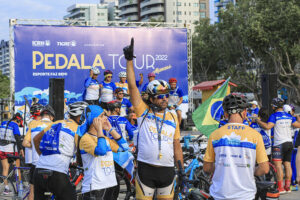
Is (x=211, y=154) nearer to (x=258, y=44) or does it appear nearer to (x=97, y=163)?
(x=97, y=163)

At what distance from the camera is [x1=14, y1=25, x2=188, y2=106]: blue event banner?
22.2m

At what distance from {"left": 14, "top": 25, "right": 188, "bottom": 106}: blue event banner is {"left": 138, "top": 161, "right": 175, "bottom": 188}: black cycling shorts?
16428 mm

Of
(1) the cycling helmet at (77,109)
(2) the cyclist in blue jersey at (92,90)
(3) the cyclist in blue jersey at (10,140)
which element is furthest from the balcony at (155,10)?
(1) the cycling helmet at (77,109)

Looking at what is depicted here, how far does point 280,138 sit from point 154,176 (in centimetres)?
632

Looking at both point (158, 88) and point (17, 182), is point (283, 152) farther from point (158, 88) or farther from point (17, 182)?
point (158, 88)

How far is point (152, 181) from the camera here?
5984 mm

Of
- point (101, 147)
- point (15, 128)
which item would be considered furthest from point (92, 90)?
point (101, 147)

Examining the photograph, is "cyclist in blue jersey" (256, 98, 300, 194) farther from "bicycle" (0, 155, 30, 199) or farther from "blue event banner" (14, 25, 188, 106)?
"blue event banner" (14, 25, 188, 106)

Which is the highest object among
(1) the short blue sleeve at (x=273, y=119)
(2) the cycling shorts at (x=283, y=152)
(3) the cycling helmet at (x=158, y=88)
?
(3) the cycling helmet at (x=158, y=88)

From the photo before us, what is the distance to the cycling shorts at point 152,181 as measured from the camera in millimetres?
5953

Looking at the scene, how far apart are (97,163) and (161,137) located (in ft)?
2.77

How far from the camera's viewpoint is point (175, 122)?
20.6 ft

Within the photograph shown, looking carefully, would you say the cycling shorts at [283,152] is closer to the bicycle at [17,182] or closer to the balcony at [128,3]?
the bicycle at [17,182]

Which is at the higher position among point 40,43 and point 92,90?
point 40,43
